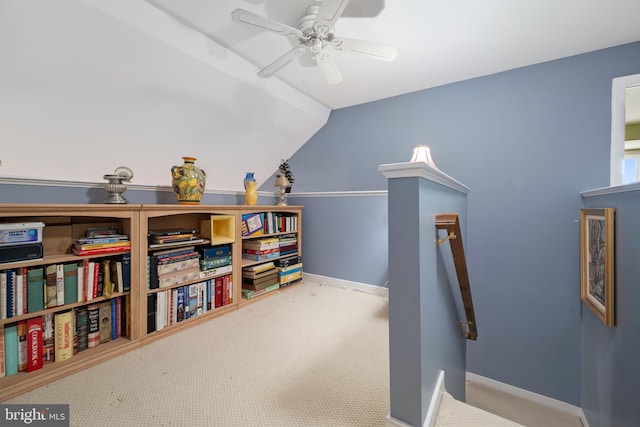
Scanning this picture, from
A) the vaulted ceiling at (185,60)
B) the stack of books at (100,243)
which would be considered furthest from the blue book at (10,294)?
the vaulted ceiling at (185,60)

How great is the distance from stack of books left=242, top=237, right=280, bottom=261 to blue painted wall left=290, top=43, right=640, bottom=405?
1.69 meters

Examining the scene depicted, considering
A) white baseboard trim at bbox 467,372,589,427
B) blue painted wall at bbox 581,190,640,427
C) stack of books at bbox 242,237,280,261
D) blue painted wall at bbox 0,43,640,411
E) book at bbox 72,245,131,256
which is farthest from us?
stack of books at bbox 242,237,280,261

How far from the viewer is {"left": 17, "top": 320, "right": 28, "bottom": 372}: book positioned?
130 centimetres

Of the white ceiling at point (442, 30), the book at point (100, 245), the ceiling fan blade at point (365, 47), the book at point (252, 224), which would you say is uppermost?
the white ceiling at point (442, 30)

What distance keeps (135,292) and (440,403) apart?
179 centimetres

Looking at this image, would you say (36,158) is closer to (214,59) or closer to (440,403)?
(214,59)

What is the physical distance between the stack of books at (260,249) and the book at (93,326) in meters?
1.18

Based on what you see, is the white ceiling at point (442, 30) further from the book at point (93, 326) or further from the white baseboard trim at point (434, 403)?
the white baseboard trim at point (434, 403)

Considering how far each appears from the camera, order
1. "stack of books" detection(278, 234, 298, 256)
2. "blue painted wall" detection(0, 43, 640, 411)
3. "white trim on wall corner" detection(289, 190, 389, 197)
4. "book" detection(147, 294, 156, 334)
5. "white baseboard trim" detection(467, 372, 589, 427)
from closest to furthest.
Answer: "book" detection(147, 294, 156, 334) → "blue painted wall" detection(0, 43, 640, 411) → "white baseboard trim" detection(467, 372, 589, 427) → "white trim on wall corner" detection(289, 190, 389, 197) → "stack of books" detection(278, 234, 298, 256)

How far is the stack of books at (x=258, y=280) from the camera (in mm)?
2430

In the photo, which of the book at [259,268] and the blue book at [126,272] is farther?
the book at [259,268]

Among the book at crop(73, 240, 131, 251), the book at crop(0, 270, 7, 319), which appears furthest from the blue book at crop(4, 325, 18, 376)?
the book at crop(73, 240, 131, 251)

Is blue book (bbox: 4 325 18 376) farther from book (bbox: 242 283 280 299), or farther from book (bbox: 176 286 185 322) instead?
book (bbox: 242 283 280 299)

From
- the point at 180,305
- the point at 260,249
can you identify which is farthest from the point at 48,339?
the point at 260,249
